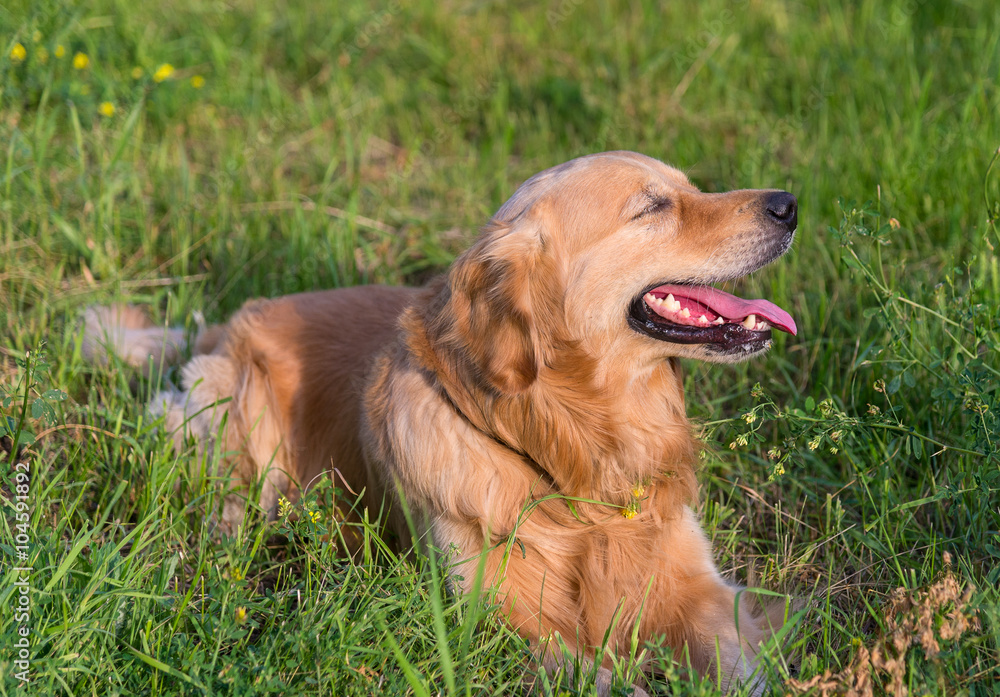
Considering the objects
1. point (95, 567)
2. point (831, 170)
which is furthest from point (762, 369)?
point (95, 567)

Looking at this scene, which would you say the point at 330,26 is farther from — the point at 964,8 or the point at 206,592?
the point at 206,592

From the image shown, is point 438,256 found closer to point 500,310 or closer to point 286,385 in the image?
point 286,385

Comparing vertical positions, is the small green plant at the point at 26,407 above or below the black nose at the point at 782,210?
below

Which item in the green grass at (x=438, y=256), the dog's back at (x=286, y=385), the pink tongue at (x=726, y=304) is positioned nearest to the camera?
the green grass at (x=438, y=256)

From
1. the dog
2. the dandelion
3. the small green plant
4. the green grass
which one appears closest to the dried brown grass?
the green grass

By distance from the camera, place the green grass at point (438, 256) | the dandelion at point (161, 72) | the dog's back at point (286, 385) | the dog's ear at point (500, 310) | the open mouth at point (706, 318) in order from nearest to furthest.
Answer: the green grass at point (438, 256), the dog's ear at point (500, 310), the open mouth at point (706, 318), the dog's back at point (286, 385), the dandelion at point (161, 72)

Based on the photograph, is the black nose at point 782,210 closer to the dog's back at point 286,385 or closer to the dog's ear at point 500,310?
the dog's ear at point 500,310

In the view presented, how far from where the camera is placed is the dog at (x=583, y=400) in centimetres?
249

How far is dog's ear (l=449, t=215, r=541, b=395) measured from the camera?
95.7 inches

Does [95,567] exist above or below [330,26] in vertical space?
below

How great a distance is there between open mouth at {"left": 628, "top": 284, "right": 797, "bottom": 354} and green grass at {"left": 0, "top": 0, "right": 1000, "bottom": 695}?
0.79 ft

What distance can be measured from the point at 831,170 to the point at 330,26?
3.70 meters

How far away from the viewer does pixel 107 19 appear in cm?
537

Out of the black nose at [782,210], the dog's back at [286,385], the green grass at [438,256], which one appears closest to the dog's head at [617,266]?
the black nose at [782,210]
